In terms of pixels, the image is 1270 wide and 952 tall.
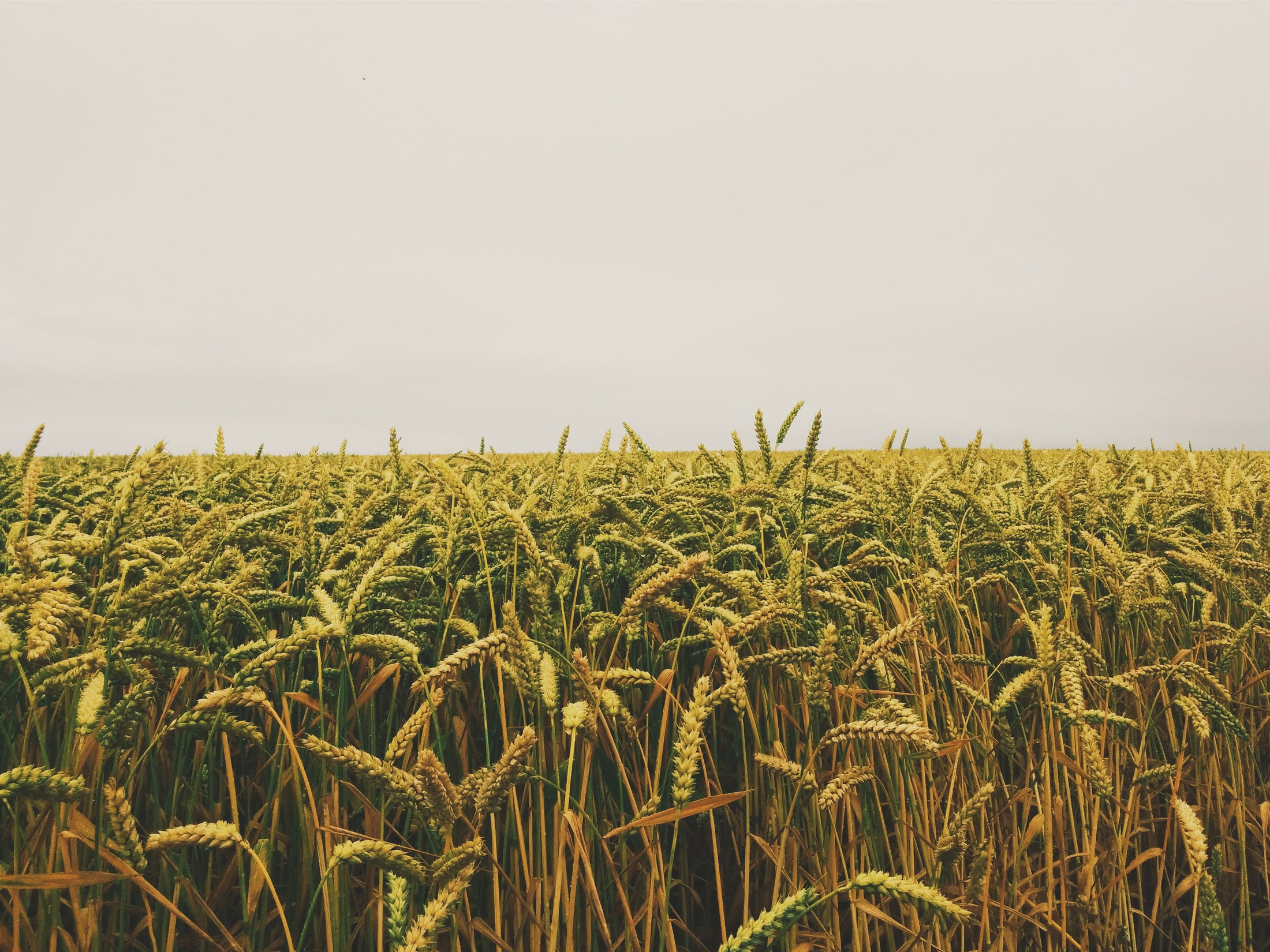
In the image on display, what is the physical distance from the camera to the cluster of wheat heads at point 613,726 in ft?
3.78

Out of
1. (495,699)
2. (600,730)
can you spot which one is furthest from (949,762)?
(495,699)

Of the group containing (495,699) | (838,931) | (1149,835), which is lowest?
(1149,835)

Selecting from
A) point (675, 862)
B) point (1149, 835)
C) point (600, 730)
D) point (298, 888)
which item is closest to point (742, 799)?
point (675, 862)

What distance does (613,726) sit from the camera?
168 cm

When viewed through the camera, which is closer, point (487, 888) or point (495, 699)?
point (487, 888)

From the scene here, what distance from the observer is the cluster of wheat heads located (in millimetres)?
1151

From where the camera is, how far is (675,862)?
176 centimetres

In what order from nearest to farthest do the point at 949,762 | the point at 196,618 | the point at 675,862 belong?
1. the point at 196,618
2. the point at 675,862
3. the point at 949,762

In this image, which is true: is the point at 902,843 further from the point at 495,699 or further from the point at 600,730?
the point at 495,699

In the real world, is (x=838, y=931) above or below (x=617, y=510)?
below

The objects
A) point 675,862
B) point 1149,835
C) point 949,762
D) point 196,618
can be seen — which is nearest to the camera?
point 196,618

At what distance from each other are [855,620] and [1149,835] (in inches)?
46.8

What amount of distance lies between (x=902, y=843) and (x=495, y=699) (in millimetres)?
1073

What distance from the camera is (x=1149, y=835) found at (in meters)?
2.28
